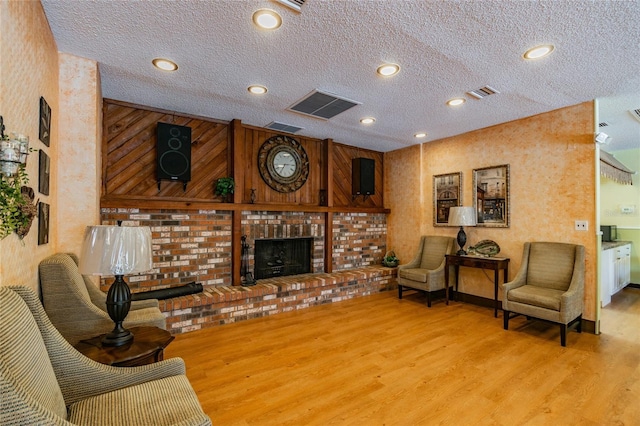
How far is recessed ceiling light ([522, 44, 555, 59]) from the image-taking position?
7.71ft

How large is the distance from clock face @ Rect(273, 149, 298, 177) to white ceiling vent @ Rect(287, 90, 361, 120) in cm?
103

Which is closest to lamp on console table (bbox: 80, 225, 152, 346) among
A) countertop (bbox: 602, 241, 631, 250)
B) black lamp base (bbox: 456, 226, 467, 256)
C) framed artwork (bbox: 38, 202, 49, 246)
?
framed artwork (bbox: 38, 202, 49, 246)

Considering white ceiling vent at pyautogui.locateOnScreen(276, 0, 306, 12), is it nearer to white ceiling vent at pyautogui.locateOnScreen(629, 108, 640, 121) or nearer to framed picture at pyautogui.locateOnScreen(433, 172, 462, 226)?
framed picture at pyautogui.locateOnScreen(433, 172, 462, 226)

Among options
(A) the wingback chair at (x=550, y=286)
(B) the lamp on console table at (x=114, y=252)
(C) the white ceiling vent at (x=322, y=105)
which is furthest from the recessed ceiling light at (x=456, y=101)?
→ (B) the lamp on console table at (x=114, y=252)

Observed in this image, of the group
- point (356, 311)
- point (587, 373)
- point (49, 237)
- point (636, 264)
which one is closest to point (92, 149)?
point (49, 237)

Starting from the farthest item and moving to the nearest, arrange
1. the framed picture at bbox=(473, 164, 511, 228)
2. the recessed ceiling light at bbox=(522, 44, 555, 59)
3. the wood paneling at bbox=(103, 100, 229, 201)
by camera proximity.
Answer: the framed picture at bbox=(473, 164, 511, 228) → the wood paneling at bbox=(103, 100, 229, 201) → the recessed ceiling light at bbox=(522, 44, 555, 59)

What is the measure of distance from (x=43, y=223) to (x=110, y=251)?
0.75m

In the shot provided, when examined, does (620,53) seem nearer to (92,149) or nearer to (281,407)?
(281,407)

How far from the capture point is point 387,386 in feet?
7.70

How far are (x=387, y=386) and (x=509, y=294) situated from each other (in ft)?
6.60

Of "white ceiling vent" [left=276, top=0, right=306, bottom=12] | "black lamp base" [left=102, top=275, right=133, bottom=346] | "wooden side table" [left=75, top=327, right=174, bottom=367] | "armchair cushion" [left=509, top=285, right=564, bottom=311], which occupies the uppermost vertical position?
"white ceiling vent" [left=276, top=0, right=306, bottom=12]

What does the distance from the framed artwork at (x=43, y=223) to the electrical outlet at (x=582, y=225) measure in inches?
194

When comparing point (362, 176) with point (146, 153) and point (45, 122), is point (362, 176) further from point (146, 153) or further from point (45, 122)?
point (45, 122)

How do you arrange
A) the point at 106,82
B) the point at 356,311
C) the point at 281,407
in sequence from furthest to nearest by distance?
the point at 356,311 → the point at 106,82 → the point at 281,407
